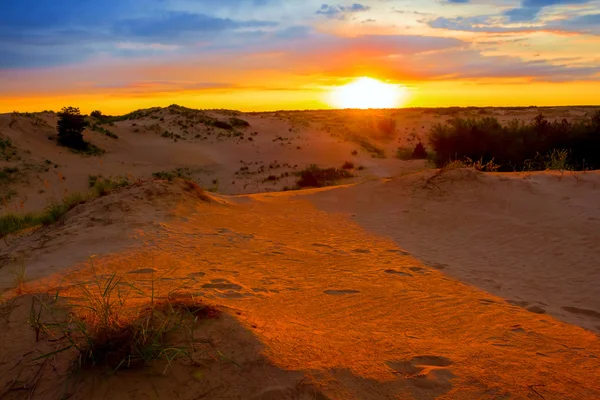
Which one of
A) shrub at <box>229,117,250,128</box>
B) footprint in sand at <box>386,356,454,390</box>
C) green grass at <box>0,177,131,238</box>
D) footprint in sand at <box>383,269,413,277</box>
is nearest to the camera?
footprint in sand at <box>386,356,454,390</box>

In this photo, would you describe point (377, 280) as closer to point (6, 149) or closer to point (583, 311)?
point (583, 311)

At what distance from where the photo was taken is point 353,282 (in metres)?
5.71

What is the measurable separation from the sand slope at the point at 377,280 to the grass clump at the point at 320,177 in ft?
22.0

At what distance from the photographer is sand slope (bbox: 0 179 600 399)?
3.10 metres

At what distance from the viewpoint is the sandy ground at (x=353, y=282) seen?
119 inches

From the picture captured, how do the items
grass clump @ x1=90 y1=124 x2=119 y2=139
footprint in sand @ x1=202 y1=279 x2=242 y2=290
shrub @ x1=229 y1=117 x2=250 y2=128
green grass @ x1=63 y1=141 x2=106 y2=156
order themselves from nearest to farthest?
footprint in sand @ x1=202 y1=279 x2=242 y2=290, green grass @ x1=63 y1=141 x2=106 y2=156, grass clump @ x1=90 y1=124 x2=119 y2=139, shrub @ x1=229 y1=117 x2=250 y2=128

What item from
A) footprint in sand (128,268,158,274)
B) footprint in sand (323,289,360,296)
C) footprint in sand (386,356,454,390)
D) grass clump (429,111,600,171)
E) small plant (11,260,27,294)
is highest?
grass clump (429,111,600,171)

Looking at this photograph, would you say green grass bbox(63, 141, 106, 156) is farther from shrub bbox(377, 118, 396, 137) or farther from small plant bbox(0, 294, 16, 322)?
shrub bbox(377, 118, 396, 137)

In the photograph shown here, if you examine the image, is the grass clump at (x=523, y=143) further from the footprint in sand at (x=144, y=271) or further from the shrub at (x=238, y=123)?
the shrub at (x=238, y=123)

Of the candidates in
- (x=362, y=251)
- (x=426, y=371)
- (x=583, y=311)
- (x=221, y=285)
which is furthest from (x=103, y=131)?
(x=426, y=371)

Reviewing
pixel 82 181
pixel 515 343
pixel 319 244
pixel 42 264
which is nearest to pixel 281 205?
pixel 319 244

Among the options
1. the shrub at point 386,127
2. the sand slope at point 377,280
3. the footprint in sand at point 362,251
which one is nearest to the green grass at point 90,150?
the sand slope at point 377,280

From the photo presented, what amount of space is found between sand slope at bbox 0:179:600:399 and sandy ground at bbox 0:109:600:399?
0.02 meters

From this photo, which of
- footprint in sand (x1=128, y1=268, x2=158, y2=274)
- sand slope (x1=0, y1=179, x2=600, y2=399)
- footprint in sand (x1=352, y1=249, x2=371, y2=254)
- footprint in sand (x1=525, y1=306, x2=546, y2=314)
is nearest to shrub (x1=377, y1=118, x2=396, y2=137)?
sand slope (x1=0, y1=179, x2=600, y2=399)
